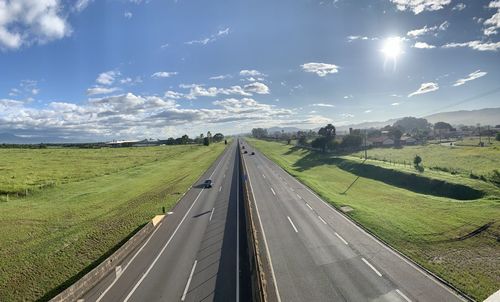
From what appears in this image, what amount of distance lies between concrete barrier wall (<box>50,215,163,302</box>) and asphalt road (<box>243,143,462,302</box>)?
11.6 meters

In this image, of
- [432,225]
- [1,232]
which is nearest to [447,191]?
[432,225]

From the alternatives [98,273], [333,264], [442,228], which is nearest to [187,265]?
[98,273]

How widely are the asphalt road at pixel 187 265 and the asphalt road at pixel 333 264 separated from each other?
114 inches

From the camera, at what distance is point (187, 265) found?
2123 centimetres

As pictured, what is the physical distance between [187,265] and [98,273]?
5.85m

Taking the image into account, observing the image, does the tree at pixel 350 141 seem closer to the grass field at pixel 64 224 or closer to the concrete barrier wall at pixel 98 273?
the grass field at pixel 64 224

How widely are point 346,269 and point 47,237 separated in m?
28.1

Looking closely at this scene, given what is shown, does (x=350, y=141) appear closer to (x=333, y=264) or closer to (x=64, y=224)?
(x=333, y=264)

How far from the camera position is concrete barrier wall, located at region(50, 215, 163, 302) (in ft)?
55.1

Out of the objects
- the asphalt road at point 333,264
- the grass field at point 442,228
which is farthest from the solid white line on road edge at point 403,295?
the grass field at point 442,228

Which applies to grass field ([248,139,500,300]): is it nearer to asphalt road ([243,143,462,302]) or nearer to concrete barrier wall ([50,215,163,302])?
asphalt road ([243,143,462,302])

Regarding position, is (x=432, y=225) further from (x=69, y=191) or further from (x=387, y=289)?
(x=69, y=191)

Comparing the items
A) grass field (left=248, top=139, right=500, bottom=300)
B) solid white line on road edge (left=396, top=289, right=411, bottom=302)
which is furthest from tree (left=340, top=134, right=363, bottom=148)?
solid white line on road edge (left=396, top=289, right=411, bottom=302)

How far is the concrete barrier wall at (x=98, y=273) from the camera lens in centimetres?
1680
